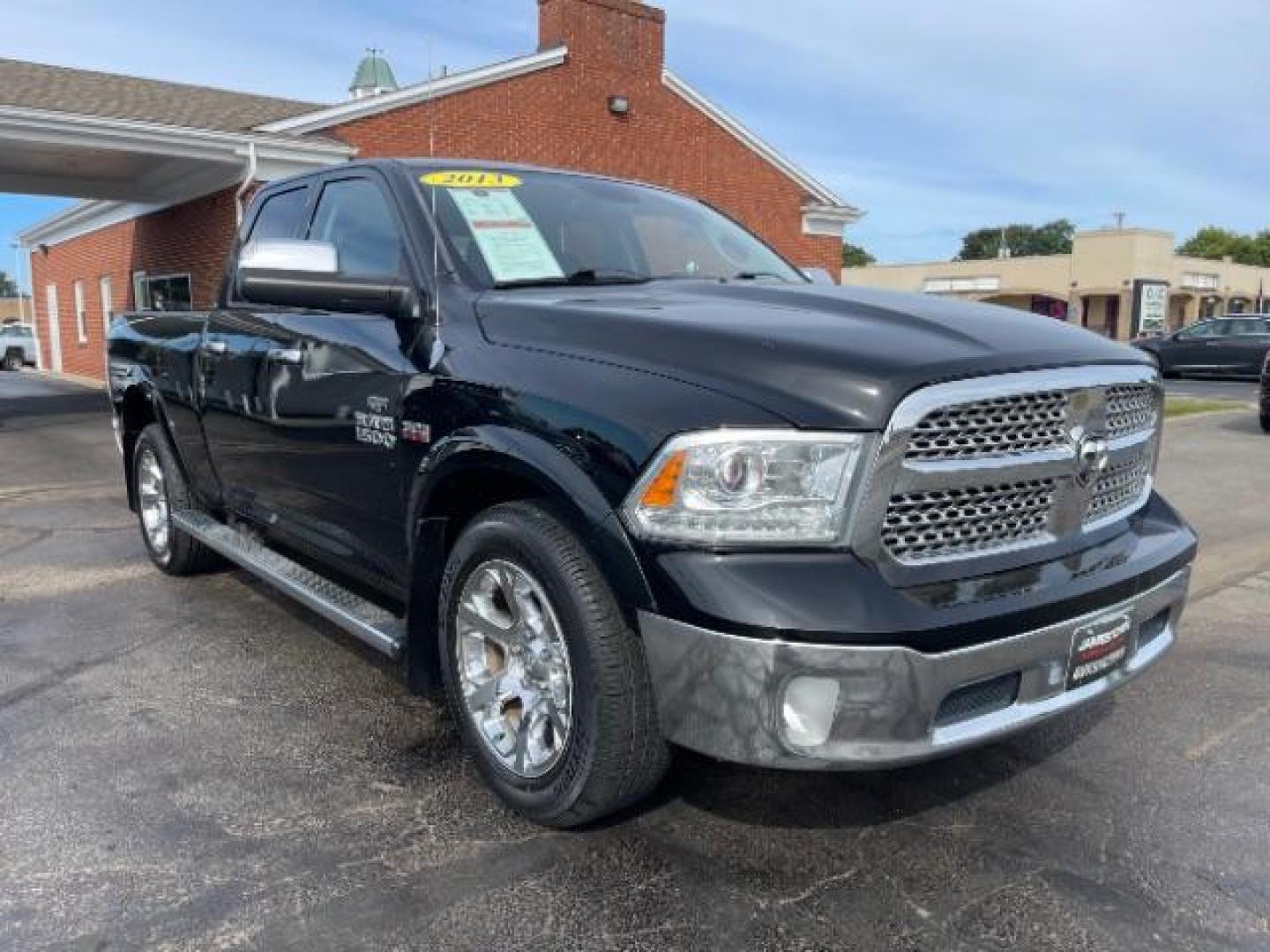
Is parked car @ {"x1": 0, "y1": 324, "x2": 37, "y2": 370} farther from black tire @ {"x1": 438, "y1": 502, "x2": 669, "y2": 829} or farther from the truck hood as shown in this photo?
black tire @ {"x1": 438, "y1": 502, "x2": 669, "y2": 829}

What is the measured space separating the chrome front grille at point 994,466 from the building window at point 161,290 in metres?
15.7

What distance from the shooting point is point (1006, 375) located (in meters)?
2.57

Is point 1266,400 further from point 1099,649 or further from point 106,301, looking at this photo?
point 106,301

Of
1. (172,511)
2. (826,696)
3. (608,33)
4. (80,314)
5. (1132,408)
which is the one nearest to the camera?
(826,696)

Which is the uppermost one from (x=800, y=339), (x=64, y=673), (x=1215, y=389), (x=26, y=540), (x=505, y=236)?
(x=505, y=236)

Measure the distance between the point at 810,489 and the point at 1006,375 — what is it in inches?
23.7

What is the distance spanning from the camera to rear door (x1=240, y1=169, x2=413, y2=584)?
3.45 meters

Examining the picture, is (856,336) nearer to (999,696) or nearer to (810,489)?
(810,489)

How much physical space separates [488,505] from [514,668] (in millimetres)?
498

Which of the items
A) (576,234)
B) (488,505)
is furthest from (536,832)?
(576,234)

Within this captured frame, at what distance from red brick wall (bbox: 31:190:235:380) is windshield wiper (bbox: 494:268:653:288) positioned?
24.4ft

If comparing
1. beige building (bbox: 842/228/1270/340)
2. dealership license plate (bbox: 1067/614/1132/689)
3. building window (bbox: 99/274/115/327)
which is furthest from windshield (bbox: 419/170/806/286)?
beige building (bbox: 842/228/1270/340)

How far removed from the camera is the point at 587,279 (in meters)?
3.55

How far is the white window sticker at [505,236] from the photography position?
3438 millimetres
